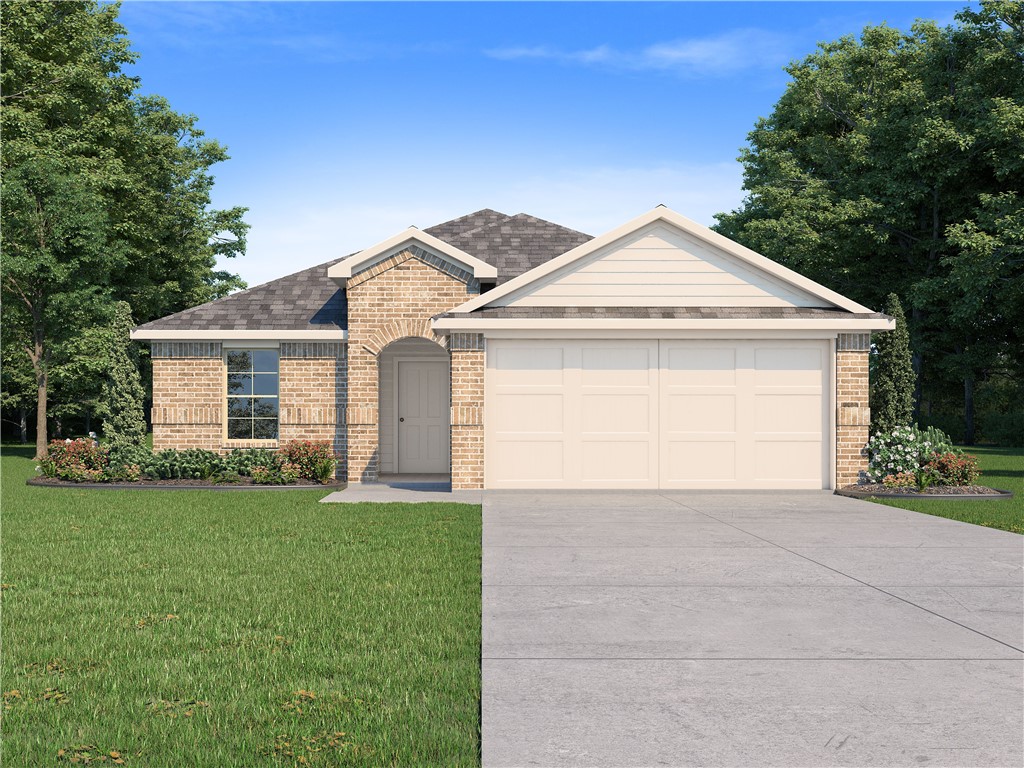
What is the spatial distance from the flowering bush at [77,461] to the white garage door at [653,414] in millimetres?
8075

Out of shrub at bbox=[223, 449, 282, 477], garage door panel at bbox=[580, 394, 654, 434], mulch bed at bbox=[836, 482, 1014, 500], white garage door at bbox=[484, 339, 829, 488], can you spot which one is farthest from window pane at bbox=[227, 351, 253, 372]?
mulch bed at bbox=[836, 482, 1014, 500]

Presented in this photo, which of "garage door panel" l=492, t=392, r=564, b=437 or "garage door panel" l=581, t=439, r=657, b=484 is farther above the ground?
"garage door panel" l=492, t=392, r=564, b=437

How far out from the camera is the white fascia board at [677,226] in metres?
16.5

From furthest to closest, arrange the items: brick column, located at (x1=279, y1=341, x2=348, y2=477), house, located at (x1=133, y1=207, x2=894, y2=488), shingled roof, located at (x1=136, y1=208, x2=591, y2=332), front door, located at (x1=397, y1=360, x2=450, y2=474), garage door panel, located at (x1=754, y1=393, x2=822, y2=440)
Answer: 1. front door, located at (x1=397, y1=360, x2=450, y2=474)
2. shingled roof, located at (x1=136, y1=208, x2=591, y2=332)
3. brick column, located at (x1=279, y1=341, x2=348, y2=477)
4. garage door panel, located at (x1=754, y1=393, x2=822, y2=440)
5. house, located at (x1=133, y1=207, x2=894, y2=488)

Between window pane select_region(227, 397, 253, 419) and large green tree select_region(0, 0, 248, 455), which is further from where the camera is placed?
large green tree select_region(0, 0, 248, 455)

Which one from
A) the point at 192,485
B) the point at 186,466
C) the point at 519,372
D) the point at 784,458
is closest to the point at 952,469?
the point at 784,458

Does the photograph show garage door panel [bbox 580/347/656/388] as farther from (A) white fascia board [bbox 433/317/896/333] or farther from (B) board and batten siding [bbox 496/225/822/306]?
(B) board and batten siding [bbox 496/225/822/306]

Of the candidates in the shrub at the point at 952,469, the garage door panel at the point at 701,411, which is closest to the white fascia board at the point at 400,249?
the garage door panel at the point at 701,411

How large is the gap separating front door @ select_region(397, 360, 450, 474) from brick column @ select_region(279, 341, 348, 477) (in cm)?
172

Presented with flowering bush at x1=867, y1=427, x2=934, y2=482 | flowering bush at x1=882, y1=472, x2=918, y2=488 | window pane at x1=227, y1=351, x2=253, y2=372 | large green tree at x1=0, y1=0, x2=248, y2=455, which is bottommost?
flowering bush at x1=882, y1=472, x2=918, y2=488

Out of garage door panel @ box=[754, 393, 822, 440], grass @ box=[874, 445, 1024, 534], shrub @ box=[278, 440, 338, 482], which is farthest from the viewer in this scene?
shrub @ box=[278, 440, 338, 482]

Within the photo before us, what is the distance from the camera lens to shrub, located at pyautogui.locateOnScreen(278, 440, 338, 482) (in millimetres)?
17953

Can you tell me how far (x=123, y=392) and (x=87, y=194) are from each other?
35.9 ft

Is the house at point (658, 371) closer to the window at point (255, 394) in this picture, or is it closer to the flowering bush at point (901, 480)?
the flowering bush at point (901, 480)
